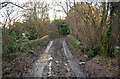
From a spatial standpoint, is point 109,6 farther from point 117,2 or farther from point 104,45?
point 104,45

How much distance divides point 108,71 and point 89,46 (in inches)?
163

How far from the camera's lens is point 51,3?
26.7 meters

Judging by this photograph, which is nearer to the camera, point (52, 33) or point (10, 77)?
point (10, 77)

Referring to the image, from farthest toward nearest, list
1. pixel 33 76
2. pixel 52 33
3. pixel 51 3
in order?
1. pixel 52 33
2. pixel 51 3
3. pixel 33 76

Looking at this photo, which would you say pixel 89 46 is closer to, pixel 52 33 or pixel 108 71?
pixel 108 71

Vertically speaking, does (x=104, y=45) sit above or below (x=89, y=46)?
above

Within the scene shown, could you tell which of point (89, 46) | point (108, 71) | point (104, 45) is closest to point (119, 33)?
point (104, 45)

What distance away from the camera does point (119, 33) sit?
4973mm

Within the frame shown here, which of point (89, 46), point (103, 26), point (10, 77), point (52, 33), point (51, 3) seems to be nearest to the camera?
point (10, 77)

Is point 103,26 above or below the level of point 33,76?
above

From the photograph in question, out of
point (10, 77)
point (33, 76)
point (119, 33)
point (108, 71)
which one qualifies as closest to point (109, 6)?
point (119, 33)

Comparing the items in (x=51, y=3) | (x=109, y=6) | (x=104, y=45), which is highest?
(x=51, y=3)

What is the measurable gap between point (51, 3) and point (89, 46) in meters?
20.6

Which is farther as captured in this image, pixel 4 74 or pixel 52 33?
pixel 52 33
